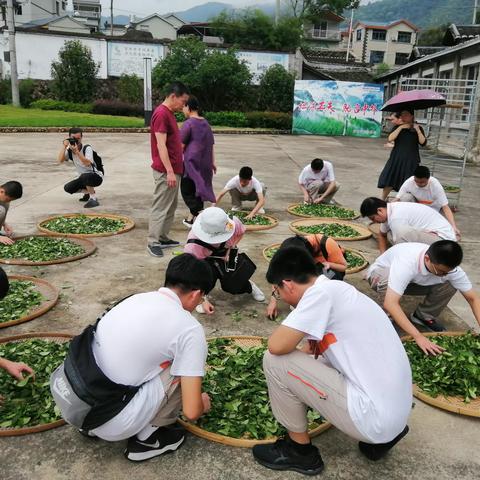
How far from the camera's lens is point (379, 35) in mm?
58688

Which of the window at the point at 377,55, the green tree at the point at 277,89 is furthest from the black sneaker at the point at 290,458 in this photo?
the window at the point at 377,55

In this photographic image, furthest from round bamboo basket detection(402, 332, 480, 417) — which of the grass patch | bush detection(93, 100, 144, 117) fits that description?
bush detection(93, 100, 144, 117)

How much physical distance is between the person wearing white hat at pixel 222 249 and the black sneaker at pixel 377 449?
184cm

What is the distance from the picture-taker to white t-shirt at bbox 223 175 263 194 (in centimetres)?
705

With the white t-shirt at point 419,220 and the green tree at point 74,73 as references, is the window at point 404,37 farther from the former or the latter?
the white t-shirt at point 419,220

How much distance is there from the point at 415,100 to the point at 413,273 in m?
4.05

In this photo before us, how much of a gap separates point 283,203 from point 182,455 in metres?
6.27

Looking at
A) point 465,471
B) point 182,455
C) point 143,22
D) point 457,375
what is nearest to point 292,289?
point 182,455

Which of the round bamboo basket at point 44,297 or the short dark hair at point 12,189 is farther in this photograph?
the short dark hair at point 12,189

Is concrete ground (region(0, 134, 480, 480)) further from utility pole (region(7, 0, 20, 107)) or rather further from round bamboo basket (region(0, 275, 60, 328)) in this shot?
utility pole (region(7, 0, 20, 107))

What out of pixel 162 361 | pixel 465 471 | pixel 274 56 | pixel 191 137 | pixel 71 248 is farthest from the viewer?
pixel 274 56

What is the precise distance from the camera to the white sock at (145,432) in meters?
2.45

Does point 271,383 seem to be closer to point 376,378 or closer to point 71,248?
point 376,378

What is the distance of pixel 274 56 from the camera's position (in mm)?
28406
